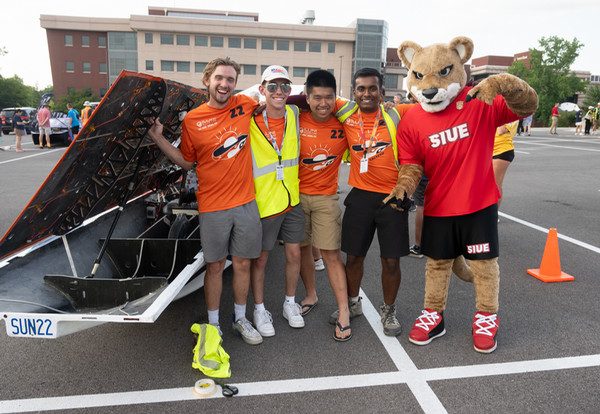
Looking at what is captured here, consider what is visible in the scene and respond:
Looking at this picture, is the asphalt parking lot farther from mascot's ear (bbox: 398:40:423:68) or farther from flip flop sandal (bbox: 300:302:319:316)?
mascot's ear (bbox: 398:40:423:68)

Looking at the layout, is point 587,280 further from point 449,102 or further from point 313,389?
point 313,389

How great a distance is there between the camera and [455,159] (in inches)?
127

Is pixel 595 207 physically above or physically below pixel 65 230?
below

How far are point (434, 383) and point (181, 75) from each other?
69568mm

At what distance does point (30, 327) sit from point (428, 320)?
9.14ft

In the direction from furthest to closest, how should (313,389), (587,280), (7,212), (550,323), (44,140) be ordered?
(44,140), (7,212), (587,280), (550,323), (313,389)

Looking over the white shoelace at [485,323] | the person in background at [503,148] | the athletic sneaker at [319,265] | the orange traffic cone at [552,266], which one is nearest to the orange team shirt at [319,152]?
the white shoelace at [485,323]

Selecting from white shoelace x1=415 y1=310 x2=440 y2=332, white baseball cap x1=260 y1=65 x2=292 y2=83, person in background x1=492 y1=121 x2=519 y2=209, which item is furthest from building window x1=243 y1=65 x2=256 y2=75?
white shoelace x1=415 y1=310 x2=440 y2=332

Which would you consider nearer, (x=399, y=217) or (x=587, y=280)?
(x=399, y=217)

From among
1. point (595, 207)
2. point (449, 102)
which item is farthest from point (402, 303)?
point (595, 207)

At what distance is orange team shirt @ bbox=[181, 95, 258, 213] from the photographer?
10.5 feet

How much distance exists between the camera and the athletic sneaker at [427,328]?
11.2 ft

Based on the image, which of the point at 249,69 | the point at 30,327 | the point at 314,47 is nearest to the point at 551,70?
the point at 314,47

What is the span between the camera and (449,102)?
10.6 ft
